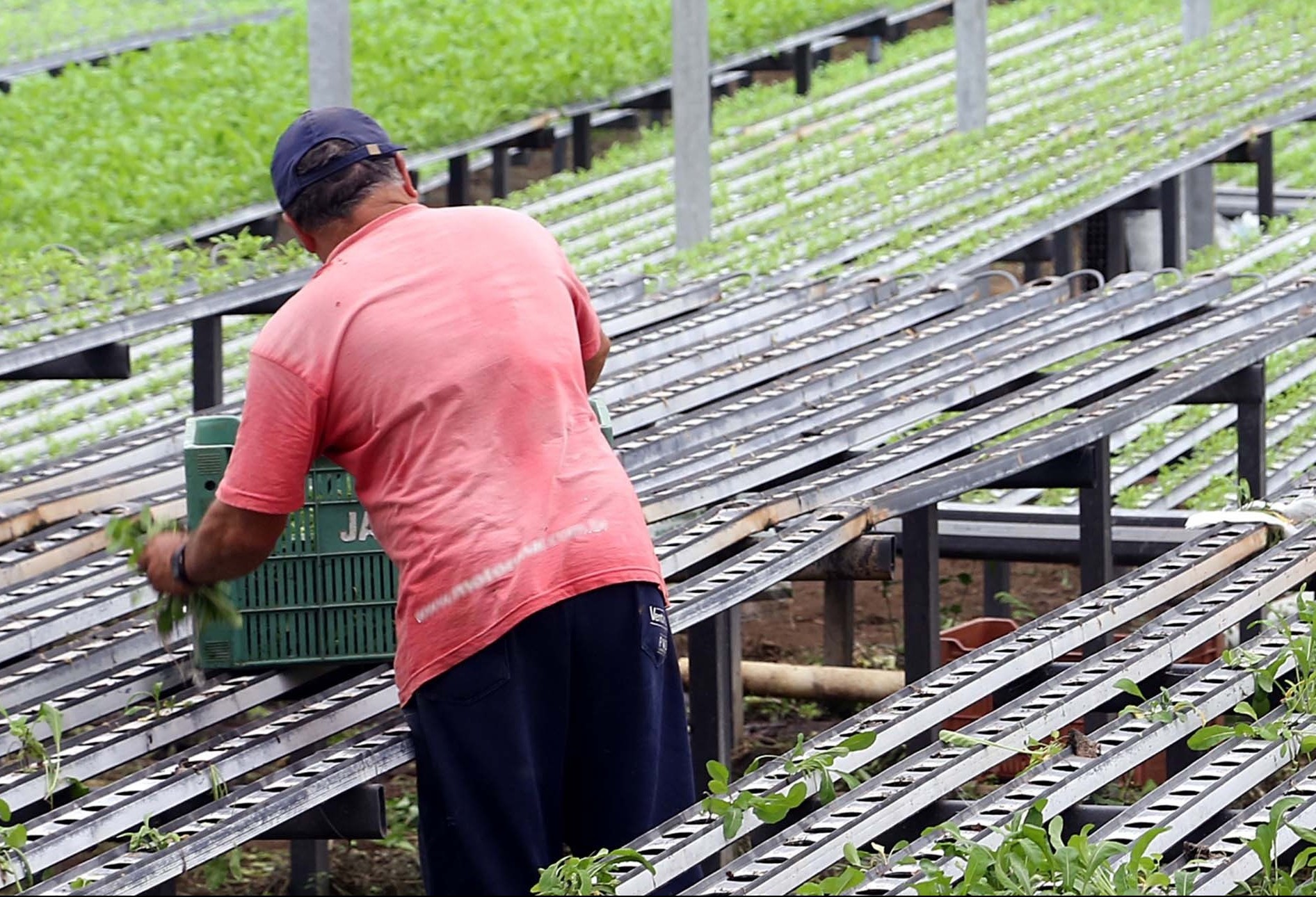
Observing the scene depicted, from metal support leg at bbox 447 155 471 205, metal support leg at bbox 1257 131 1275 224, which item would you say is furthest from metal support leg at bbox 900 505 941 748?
metal support leg at bbox 447 155 471 205

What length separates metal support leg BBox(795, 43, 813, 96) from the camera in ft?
40.7

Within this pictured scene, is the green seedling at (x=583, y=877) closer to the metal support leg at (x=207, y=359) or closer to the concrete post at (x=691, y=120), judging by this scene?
the metal support leg at (x=207, y=359)

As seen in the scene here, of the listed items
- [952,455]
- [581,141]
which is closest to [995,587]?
[952,455]

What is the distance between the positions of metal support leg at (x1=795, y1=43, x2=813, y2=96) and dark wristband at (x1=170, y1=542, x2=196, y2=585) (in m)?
9.99

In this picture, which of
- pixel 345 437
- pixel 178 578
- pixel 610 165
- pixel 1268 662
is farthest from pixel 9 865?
pixel 610 165

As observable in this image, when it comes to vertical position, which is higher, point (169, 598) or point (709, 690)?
point (169, 598)

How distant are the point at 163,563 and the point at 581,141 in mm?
8204

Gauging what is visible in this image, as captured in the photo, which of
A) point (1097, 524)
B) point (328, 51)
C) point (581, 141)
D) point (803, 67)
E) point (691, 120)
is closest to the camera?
point (1097, 524)

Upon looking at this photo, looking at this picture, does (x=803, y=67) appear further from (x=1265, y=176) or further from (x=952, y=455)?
(x=952, y=455)

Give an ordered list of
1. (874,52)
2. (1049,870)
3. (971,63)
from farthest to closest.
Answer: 1. (874,52)
2. (971,63)
3. (1049,870)

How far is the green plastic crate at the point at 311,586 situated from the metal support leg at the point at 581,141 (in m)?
7.74

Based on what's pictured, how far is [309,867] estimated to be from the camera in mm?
4867

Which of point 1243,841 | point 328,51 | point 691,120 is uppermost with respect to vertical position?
point 328,51

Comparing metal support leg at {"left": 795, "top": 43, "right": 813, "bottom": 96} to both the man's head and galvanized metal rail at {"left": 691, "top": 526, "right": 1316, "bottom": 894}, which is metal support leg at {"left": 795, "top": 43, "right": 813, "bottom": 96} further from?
the man's head
